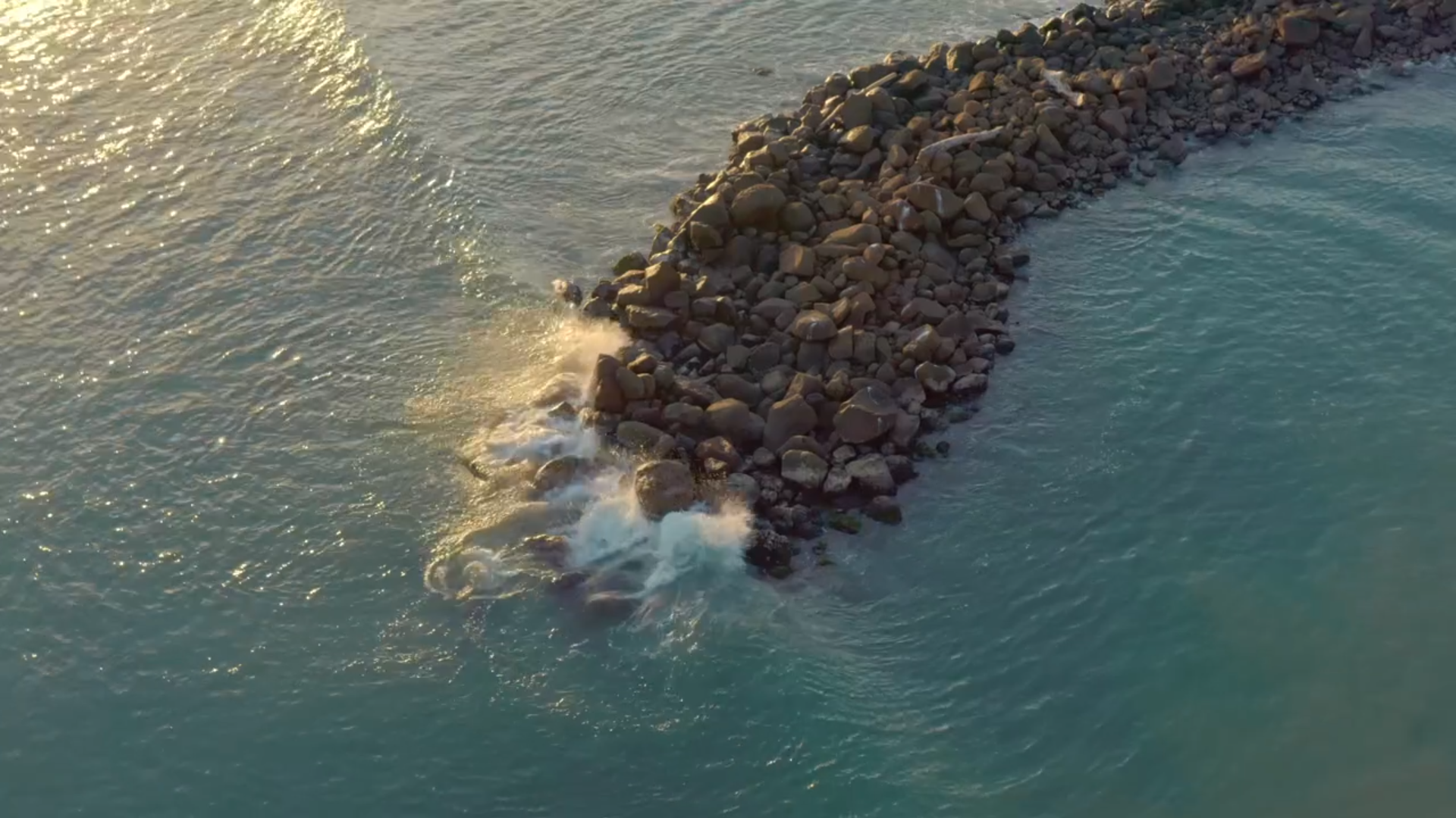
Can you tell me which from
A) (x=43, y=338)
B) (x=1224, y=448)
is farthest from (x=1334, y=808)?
(x=43, y=338)

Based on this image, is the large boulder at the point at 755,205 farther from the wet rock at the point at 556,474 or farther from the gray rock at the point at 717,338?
the wet rock at the point at 556,474

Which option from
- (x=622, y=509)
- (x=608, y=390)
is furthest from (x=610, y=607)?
(x=608, y=390)

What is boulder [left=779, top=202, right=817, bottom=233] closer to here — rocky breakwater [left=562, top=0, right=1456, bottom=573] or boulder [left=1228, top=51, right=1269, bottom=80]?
rocky breakwater [left=562, top=0, right=1456, bottom=573]

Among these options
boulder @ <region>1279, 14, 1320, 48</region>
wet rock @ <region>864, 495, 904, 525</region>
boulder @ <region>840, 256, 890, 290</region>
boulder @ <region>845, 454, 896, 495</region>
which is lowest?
wet rock @ <region>864, 495, 904, 525</region>

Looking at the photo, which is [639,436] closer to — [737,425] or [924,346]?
[737,425]

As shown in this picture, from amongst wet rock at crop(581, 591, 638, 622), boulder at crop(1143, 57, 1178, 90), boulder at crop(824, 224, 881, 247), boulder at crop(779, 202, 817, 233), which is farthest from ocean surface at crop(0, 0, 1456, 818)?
boulder at crop(824, 224, 881, 247)

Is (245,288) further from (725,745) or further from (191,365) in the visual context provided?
(725,745)
